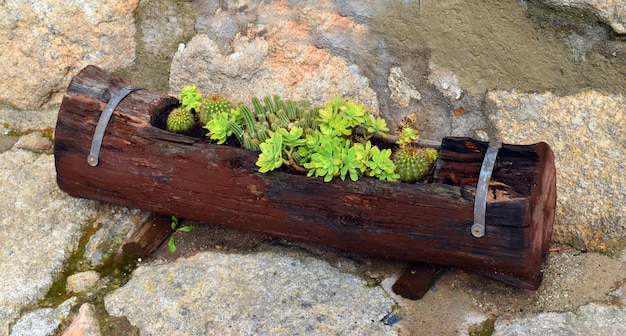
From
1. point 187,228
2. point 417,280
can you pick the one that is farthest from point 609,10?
point 187,228

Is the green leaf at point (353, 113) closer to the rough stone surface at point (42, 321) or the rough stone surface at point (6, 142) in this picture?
the rough stone surface at point (42, 321)

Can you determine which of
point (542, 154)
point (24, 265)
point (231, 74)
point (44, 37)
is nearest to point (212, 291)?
point (24, 265)

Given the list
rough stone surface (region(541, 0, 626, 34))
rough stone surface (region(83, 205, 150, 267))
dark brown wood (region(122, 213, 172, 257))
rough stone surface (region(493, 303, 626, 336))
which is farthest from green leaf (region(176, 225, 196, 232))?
rough stone surface (region(541, 0, 626, 34))

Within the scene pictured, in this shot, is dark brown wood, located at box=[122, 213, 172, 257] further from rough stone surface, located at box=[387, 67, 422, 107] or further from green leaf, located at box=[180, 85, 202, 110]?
rough stone surface, located at box=[387, 67, 422, 107]

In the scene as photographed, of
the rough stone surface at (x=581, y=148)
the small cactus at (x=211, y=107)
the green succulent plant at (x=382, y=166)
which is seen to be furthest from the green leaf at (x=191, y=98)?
the rough stone surface at (x=581, y=148)

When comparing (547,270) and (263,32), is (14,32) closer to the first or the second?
(263,32)

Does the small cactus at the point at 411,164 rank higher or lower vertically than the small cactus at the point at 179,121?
higher

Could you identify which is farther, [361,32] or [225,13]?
[225,13]
